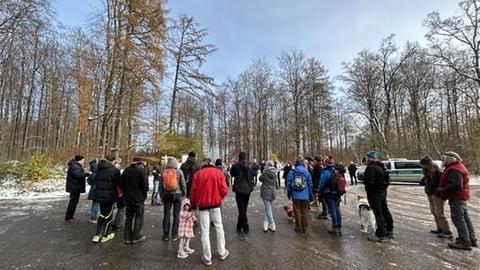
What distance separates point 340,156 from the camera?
47844 mm

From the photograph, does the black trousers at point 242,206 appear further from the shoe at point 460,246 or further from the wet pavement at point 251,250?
the shoe at point 460,246

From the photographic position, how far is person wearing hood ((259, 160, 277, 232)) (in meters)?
6.91

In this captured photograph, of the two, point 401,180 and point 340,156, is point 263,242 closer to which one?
point 401,180

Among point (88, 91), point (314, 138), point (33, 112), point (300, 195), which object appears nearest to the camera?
point (300, 195)

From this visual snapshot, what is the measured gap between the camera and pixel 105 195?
5.97 metres

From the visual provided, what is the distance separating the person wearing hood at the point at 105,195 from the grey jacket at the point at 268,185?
3.38 m

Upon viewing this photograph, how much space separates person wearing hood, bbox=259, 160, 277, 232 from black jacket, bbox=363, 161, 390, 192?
83.3 inches

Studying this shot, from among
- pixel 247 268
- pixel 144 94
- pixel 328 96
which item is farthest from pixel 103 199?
pixel 328 96

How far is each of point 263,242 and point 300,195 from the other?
1478 millimetres

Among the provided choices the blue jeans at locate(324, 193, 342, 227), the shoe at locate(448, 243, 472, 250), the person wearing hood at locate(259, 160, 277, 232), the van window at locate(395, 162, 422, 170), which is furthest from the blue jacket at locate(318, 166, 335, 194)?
the van window at locate(395, 162, 422, 170)

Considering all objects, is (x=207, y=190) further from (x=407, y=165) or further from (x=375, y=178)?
(x=407, y=165)

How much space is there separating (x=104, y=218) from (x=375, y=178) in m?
5.85

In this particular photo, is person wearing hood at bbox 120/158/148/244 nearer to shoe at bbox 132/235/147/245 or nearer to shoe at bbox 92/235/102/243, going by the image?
shoe at bbox 132/235/147/245

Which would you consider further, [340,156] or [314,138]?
[340,156]
